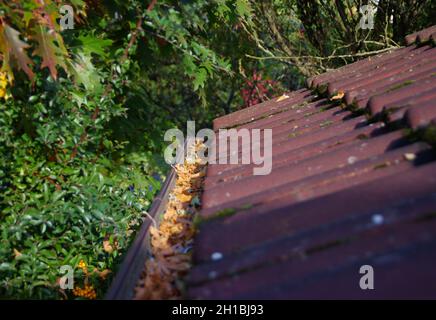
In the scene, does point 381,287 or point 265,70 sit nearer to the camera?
point 381,287

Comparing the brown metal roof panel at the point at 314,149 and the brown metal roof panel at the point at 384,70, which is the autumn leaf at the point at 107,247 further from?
the brown metal roof panel at the point at 384,70

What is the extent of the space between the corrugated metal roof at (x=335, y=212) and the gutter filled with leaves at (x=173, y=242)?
239mm

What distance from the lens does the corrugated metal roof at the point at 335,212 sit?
1.07 metres

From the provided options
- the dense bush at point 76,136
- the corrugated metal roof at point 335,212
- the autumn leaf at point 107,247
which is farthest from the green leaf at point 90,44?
the corrugated metal roof at point 335,212

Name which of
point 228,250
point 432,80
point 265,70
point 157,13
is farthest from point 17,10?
point 265,70

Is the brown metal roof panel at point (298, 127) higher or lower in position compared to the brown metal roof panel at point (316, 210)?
higher

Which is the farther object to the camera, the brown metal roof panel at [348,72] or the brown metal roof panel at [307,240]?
the brown metal roof panel at [348,72]

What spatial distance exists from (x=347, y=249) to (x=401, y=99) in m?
1.26

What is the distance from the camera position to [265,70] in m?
9.52

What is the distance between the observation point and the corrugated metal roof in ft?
3.51

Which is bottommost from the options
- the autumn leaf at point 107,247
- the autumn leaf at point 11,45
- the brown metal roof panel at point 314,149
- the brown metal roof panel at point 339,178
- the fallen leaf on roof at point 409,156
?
the autumn leaf at point 107,247

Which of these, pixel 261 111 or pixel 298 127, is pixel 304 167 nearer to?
pixel 298 127

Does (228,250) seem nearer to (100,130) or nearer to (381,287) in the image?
(381,287)

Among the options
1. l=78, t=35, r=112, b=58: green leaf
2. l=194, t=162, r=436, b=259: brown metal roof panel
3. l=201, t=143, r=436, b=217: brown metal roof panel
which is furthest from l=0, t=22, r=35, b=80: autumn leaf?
l=194, t=162, r=436, b=259: brown metal roof panel
